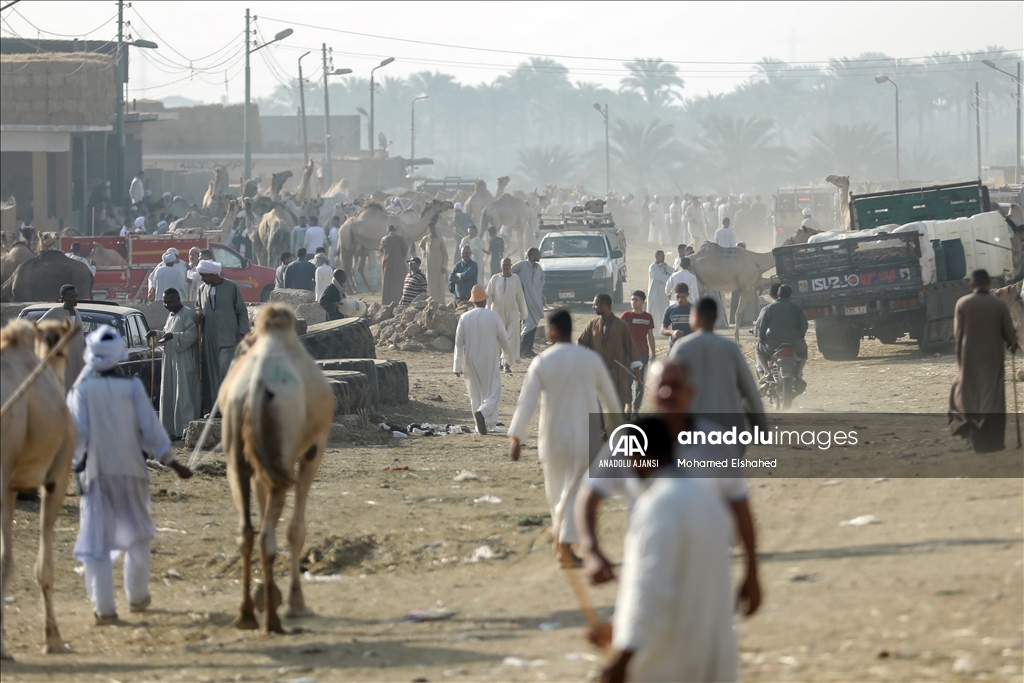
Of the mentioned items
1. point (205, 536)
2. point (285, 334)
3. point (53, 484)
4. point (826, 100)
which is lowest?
point (205, 536)

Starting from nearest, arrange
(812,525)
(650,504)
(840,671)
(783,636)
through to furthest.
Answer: (650,504) < (840,671) < (783,636) < (812,525)

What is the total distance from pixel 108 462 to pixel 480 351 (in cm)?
769

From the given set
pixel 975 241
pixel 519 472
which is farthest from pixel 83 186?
pixel 519 472

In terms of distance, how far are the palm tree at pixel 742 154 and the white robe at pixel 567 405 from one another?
85170 millimetres

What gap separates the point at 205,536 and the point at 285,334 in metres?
2.84

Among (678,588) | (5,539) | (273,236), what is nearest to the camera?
(678,588)

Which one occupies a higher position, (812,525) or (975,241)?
(975,241)

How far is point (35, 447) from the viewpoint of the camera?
299 inches

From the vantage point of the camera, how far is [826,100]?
156 meters

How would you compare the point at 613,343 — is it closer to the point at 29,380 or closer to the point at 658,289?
the point at 29,380

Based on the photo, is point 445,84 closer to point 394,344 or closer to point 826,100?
point 826,100

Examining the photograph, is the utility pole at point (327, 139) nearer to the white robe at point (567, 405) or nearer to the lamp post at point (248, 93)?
the lamp post at point (248, 93)

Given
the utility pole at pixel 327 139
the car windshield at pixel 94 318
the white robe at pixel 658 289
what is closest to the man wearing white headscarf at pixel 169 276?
the car windshield at pixel 94 318

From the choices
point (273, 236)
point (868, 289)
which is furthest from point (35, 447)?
point (273, 236)
